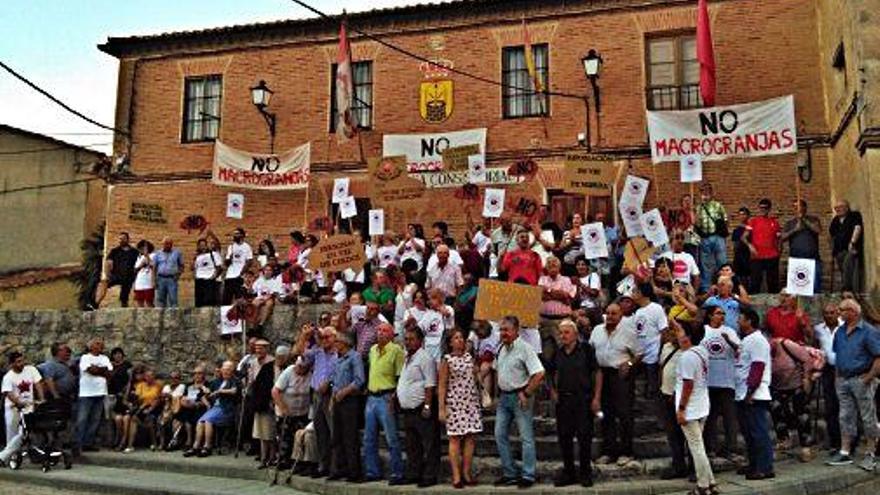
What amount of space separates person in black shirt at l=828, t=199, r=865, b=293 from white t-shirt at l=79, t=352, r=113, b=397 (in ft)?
38.6

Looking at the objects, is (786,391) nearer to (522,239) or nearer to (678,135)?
(522,239)

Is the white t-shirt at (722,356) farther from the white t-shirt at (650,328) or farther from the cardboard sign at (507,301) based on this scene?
the cardboard sign at (507,301)

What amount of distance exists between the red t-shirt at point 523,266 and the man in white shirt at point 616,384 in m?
1.80

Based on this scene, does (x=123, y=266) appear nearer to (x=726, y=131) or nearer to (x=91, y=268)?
(x=91, y=268)

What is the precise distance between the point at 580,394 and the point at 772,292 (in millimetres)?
6276

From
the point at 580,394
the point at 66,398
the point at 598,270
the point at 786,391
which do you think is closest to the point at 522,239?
the point at 598,270

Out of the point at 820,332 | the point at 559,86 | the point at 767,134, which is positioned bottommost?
the point at 820,332

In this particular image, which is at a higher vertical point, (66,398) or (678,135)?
(678,135)

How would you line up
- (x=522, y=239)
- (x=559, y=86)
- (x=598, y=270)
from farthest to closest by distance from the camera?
(x=559, y=86) → (x=598, y=270) → (x=522, y=239)

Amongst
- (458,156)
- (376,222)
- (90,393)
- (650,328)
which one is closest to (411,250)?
(376,222)

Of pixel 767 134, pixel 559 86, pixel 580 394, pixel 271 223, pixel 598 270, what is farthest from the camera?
pixel 271 223

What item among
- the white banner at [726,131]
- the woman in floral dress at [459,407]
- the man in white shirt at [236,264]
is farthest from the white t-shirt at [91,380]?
the white banner at [726,131]

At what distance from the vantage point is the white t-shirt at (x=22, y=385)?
39.3ft

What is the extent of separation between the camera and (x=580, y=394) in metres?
8.44
